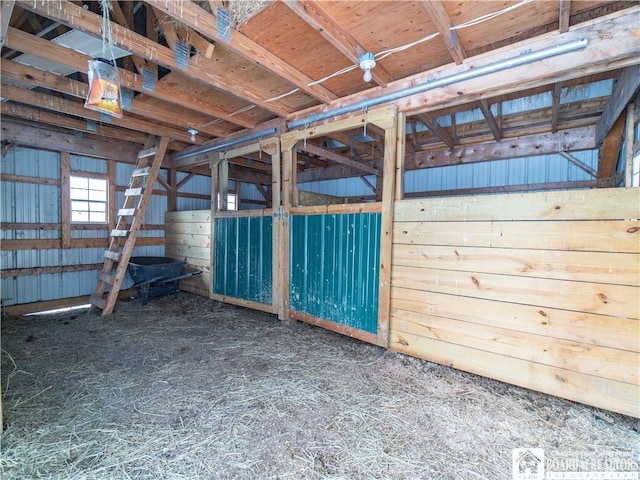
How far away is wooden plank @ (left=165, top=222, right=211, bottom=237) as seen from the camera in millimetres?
4742

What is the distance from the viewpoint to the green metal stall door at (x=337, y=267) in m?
2.86

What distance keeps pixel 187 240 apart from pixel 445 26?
470 cm

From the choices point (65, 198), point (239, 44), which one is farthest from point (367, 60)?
point (65, 198)

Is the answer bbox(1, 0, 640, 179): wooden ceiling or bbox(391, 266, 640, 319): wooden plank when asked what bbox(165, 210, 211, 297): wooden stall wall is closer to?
bbox(1, 0, 640, 179): wooden ceiling

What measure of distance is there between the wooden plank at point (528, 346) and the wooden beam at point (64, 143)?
16.2 ft

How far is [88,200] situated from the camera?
4543 mm

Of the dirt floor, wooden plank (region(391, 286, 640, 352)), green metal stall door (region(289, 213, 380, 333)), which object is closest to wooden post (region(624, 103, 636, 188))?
wooden plank (region(391, 286, 640, 352))

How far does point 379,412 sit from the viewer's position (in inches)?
75.0

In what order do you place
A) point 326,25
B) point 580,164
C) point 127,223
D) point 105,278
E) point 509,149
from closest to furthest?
point 326,25 < point 580,164 < point 105,278 < point 509,149 < point 127,223

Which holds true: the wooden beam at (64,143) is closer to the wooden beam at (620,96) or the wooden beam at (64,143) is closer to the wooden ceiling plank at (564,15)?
the wooden ceiling plank at (564,15)

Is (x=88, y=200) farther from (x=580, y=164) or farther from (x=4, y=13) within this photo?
(x=580, y=164)

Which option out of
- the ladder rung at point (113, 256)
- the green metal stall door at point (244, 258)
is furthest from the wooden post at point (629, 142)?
the ladder rung at point (113, 256)

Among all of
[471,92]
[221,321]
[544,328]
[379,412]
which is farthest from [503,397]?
[221,321]

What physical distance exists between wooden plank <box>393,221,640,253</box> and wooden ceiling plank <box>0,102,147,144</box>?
424cm
